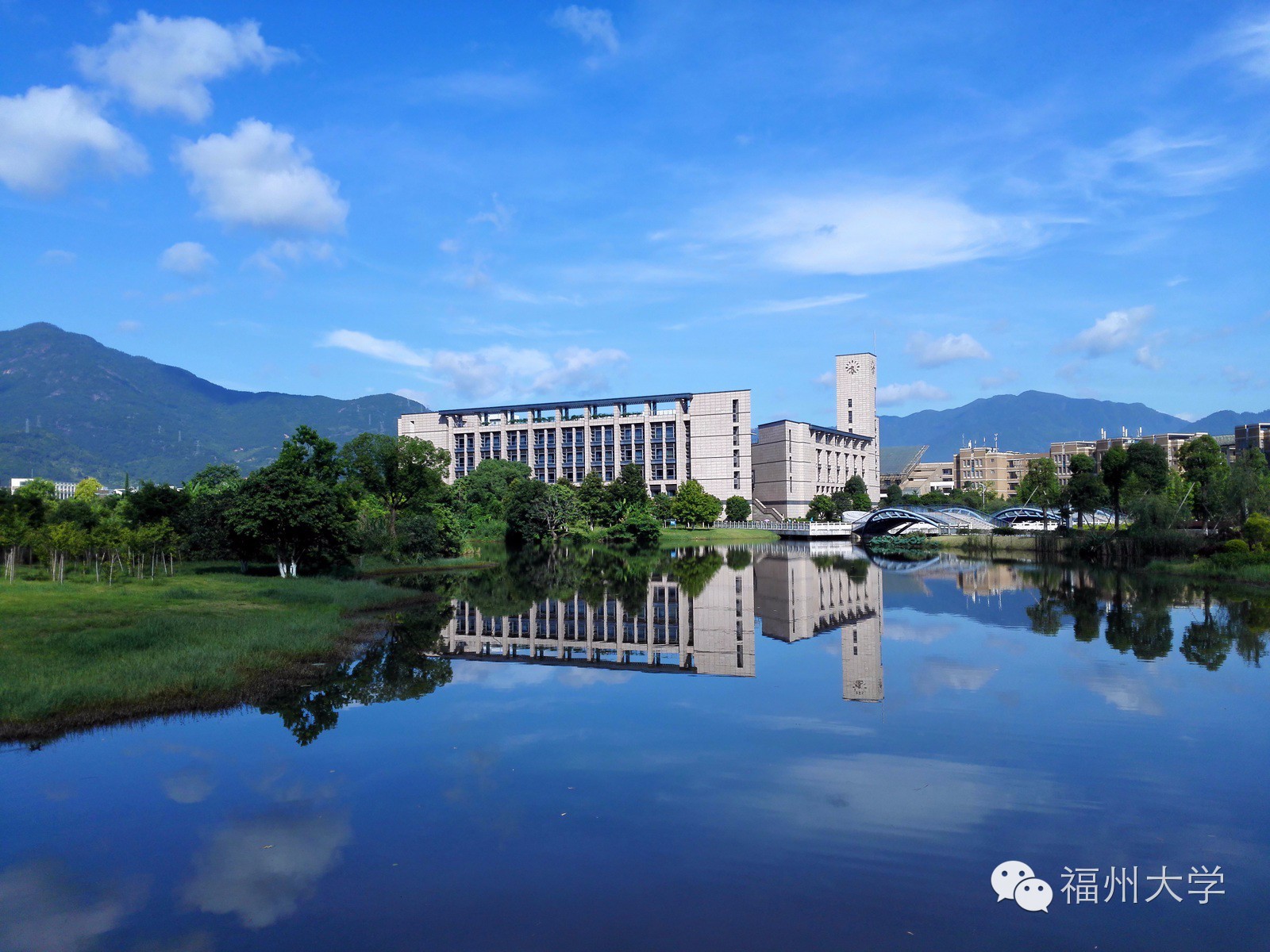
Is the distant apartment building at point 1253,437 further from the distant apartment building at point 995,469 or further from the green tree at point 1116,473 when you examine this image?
the green tree at point 1116,473

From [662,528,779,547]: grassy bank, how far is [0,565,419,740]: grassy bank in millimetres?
51920

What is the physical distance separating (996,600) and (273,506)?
26.4m

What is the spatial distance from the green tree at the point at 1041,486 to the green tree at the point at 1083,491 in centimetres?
679

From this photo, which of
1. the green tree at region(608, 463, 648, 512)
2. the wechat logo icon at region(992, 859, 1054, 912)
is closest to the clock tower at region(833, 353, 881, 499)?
the green tree at region(608, 463, 648, 512)

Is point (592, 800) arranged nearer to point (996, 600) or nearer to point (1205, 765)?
point (1205, 765)

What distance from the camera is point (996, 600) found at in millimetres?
29938

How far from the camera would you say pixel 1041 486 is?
82375 mm

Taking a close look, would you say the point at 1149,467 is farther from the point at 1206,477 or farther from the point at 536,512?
the point at 536,512

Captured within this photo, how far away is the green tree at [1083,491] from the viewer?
59.6 metres

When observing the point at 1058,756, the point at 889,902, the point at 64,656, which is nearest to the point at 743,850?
the point at 889,902

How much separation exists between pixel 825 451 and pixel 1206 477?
61.9 metres

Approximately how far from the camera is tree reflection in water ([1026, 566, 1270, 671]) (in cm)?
1958

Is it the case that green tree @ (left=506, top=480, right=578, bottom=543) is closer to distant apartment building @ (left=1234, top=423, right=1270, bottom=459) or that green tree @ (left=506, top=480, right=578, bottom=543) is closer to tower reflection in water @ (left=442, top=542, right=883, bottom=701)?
tower reflection in water @ (left=442, top=542, right=883, bottom=701)

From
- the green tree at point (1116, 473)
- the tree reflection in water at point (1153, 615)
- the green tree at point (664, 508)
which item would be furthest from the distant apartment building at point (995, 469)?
the tree reflection in water at point (1153, 615)
